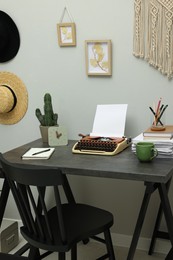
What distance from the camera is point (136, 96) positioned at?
96.5 inches

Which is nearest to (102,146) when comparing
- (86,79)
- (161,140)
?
(161,140)

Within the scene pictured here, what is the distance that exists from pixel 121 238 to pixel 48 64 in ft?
4.53

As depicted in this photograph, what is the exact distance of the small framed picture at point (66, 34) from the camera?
248cm

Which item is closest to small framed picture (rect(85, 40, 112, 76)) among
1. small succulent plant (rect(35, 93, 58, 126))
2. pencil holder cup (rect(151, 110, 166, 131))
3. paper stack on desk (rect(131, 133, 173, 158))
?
small succulent plant (rect(35, 93, 58, 126))

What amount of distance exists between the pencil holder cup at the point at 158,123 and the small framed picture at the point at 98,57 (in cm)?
47

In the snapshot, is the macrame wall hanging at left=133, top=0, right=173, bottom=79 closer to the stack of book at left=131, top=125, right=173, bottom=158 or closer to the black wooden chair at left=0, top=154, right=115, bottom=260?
the stack of book at left=131, top=125, right=173, bottom=158

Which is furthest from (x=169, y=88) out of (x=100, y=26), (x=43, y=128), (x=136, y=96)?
(x=43, y=128)

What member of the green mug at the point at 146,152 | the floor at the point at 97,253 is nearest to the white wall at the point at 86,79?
the floor at the point at 97,253

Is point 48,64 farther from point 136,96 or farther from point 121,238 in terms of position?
point 121,238

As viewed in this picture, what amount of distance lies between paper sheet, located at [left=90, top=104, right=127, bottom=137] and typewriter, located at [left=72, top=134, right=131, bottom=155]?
9 cm

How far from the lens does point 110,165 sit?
1.86 metres

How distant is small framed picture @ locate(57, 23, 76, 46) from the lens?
97.8 inches

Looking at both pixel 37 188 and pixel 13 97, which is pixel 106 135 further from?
pixel 13 97

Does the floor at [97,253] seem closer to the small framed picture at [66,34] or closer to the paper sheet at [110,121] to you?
the paper sheet at [110,121]
